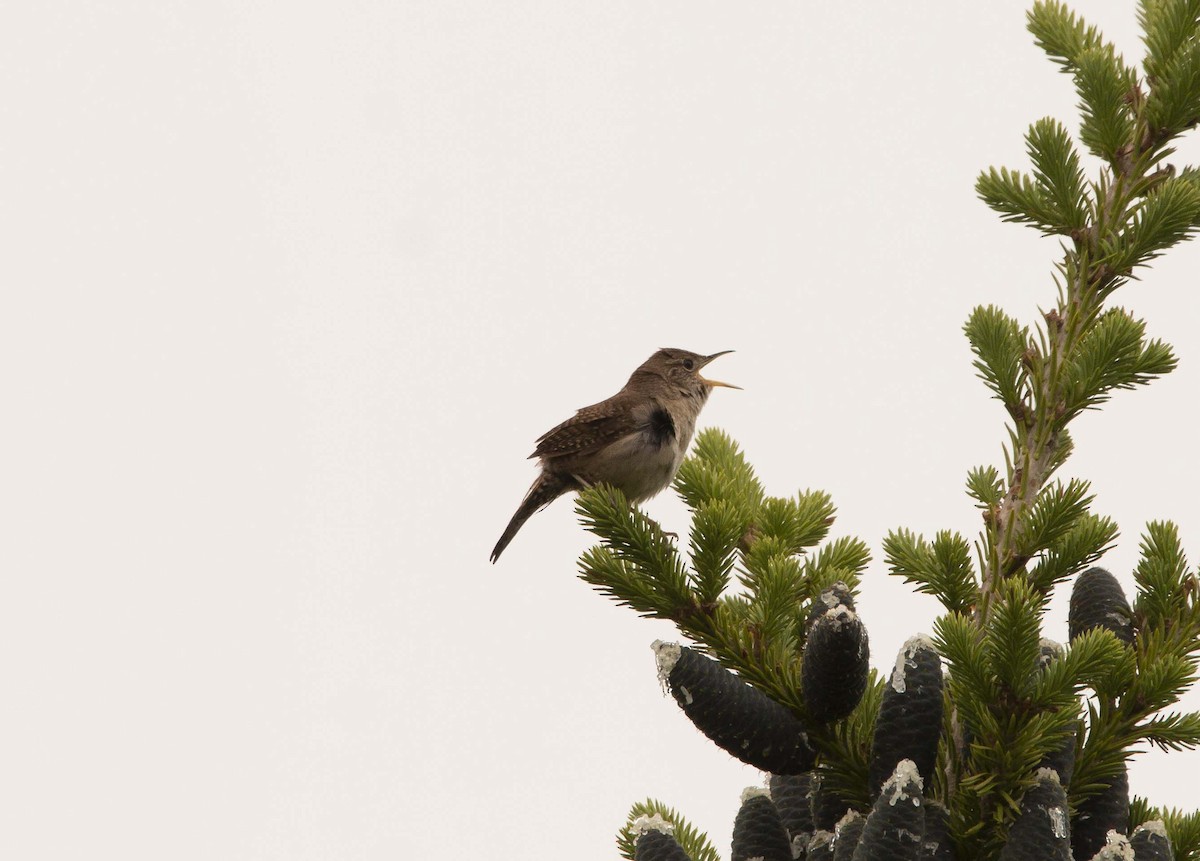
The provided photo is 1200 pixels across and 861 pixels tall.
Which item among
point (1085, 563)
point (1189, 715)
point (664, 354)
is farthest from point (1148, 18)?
point (664, 354)

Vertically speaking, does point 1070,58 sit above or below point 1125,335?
above

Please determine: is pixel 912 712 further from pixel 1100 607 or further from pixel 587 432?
pixel 587 432

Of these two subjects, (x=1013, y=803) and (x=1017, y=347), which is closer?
(x=1013, y=803)

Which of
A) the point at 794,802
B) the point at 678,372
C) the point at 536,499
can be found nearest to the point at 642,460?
the point at 536,499

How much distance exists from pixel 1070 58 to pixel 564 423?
257 cm

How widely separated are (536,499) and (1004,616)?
10.5ft

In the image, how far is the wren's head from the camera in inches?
227

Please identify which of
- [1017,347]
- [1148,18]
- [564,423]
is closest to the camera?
[1017,347]

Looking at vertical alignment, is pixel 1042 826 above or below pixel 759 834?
below

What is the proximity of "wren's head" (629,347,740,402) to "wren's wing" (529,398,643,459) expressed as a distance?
0.71 metres

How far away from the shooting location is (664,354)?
609cm

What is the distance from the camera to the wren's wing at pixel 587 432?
4.93m

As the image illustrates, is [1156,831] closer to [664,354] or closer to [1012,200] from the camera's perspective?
[1012,200]

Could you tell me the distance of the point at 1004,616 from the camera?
2100 mm
